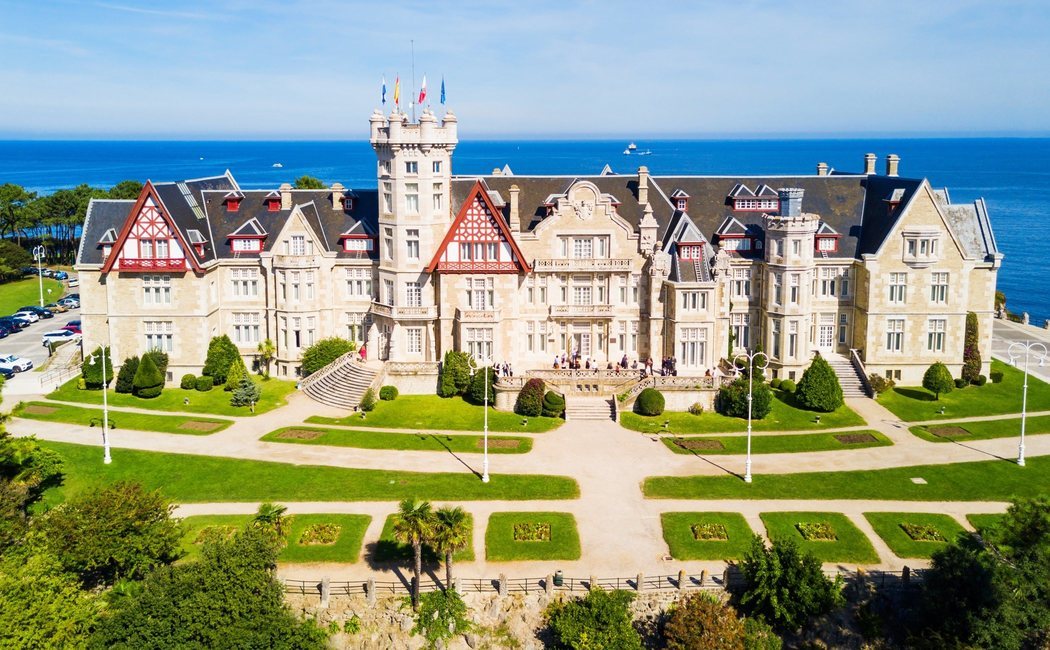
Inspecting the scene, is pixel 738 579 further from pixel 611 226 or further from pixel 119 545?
pixel 611 226

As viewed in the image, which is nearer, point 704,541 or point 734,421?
point 704,541

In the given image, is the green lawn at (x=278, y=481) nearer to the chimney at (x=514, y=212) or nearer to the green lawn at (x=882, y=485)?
the green lawn at (x=882, y=485)

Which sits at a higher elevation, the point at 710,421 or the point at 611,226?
the point at 611,226

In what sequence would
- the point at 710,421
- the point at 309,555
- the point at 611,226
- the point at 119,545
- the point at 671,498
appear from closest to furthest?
1. the point at 119,545
2. the point at 309,555
3. the point at 671,498
4. the point at 710,421
5. the point at 611,226

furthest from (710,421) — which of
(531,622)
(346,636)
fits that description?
(346,636)

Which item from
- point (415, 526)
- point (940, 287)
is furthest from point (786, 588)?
point (940, 287)

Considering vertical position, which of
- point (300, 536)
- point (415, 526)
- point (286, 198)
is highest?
point (286, 198)

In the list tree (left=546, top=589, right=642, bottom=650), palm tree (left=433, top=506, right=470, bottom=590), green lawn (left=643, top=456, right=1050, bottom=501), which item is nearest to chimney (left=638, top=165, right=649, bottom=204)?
green lawn (left=643, top=456, right=1050, bottom=501)

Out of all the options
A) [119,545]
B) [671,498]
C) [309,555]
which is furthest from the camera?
[671,498]

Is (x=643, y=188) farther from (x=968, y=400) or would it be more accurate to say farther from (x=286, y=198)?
(x=968, y=400)
